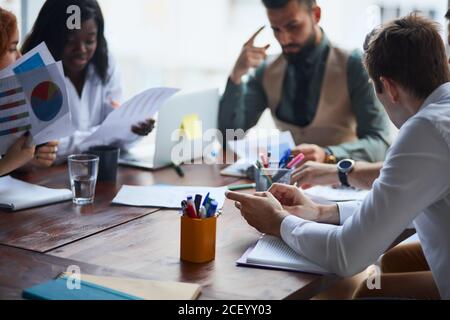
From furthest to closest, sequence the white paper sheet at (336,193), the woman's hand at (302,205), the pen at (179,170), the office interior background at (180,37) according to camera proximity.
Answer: the office interior background at (180,37) → the pen at (179,170) → the white paper sheet at (336,193) → the woman's hand at (302,205)

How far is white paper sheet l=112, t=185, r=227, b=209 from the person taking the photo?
62.4 inches

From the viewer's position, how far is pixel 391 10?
3355 millimetres

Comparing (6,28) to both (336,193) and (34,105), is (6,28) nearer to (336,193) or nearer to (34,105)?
(34,105)

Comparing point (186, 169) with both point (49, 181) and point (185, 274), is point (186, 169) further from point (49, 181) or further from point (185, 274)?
point (185, 274)

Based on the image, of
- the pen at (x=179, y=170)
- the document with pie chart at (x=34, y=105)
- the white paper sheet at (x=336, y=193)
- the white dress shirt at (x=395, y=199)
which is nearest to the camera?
the white dress shirt at (x=395, y=199)

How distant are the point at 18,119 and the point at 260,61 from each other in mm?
1046

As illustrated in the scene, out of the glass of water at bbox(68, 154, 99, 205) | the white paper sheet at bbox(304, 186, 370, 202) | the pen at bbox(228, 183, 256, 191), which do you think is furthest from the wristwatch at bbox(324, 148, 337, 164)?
the glass of water at bbox(68, 154, 99, 205)

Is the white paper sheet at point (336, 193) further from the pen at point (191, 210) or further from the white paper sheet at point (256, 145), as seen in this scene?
the pen at point (191, 210)

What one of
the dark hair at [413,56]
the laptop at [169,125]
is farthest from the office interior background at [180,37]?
the dark hair at [413,56]

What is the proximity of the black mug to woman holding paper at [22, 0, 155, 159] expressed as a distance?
0.12 m

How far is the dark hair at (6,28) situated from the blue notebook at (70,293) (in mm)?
879

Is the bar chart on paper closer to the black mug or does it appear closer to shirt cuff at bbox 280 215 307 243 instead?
the black mug

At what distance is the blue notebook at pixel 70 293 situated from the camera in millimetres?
991
